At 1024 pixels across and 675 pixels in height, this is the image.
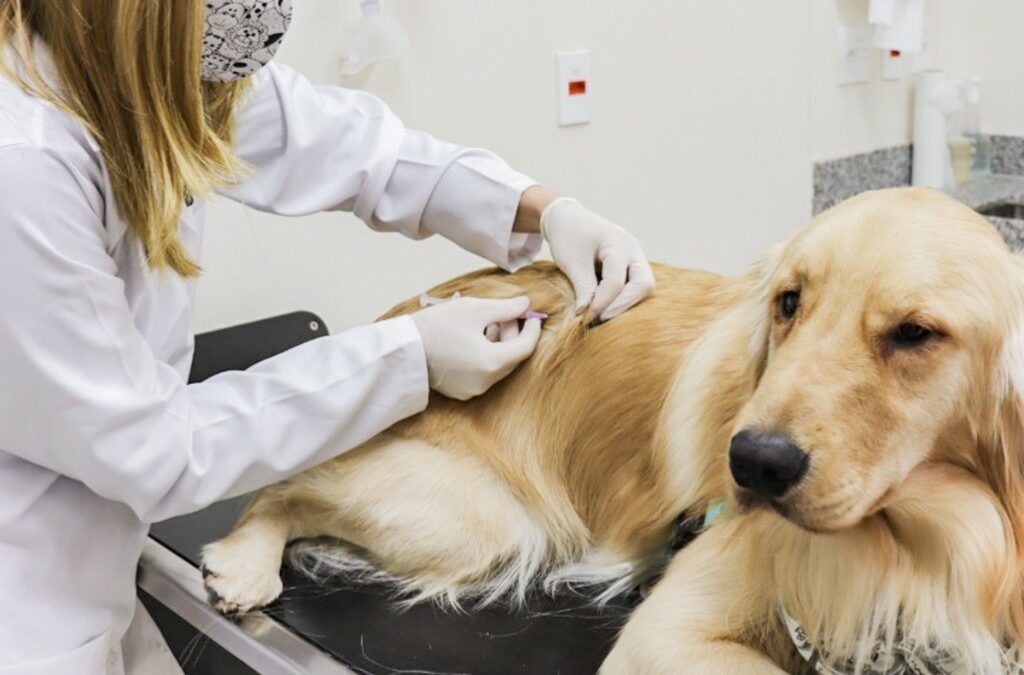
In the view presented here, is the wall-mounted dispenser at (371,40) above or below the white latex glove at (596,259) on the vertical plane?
above

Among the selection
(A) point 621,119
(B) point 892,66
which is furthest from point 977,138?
(A) point 621,119

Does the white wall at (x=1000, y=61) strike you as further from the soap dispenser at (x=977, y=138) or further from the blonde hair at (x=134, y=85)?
the blonde hair at (x=134, y=85)

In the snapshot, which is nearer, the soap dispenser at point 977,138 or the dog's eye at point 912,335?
the dog's eye at point 912,335

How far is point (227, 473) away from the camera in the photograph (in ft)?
3.70

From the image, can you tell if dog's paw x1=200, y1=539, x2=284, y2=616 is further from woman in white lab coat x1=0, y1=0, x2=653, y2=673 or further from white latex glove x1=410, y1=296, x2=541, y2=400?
white latex glove x1=410, y1=296, x2=541, y2=400

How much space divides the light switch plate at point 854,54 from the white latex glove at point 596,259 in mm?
1419

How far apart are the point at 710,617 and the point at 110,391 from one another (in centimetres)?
57

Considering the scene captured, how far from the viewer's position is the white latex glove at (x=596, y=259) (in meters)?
1.33

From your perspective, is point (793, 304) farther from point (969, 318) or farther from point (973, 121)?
point (973, 121)

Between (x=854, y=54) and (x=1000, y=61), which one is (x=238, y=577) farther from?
(x=1000, y=61)

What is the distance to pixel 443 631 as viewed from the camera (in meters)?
1.16

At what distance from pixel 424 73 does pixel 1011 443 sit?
1.21 m

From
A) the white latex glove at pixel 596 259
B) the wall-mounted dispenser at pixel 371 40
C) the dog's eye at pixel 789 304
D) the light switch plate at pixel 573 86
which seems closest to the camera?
the dog's eye at pixel 789 304

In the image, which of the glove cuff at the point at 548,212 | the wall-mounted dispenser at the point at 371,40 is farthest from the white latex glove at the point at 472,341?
the wall-mounted dispenser at the point at 371,40
